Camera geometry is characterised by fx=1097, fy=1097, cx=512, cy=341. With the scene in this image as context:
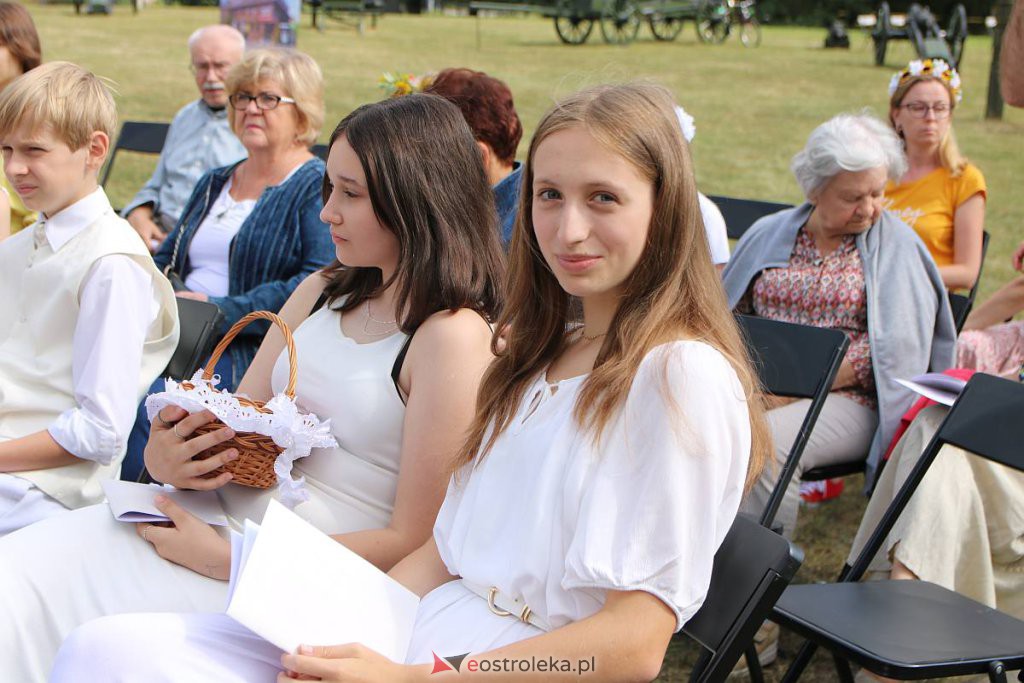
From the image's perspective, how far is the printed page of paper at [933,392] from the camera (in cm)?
312

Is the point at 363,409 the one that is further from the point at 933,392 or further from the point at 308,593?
the point at 933,392

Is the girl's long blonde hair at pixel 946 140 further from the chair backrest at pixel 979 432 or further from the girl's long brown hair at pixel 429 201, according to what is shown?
the girl's long brown hair at pixel 429 201

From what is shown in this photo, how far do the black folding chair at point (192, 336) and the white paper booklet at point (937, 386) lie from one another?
6.70 feet

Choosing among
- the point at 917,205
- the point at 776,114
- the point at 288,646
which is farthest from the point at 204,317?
the point at 776,114

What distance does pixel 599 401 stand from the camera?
1776 mm

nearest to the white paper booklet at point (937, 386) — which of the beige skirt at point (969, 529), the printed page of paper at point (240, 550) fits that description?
the beige skirt at point (969, 529)

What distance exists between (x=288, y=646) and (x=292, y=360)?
0.66m

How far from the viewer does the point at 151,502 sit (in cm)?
232

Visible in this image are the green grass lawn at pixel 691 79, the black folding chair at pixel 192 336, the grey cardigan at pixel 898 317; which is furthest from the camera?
the green grass lawn at pixel 691 79

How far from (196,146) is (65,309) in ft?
8.75

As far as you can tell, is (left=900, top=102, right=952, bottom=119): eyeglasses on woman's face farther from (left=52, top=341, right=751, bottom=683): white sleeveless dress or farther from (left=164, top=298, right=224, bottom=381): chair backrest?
(left=52, top=341, right=751, bottom=683): white sleeveless dress

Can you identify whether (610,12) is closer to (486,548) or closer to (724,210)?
(724,210)

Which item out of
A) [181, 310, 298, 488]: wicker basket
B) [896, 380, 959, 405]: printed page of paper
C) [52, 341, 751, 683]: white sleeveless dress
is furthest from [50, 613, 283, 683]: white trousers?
[896, 380, 959, 405]: printed page of paper

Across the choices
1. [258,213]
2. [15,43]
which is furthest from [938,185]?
[15,43]
